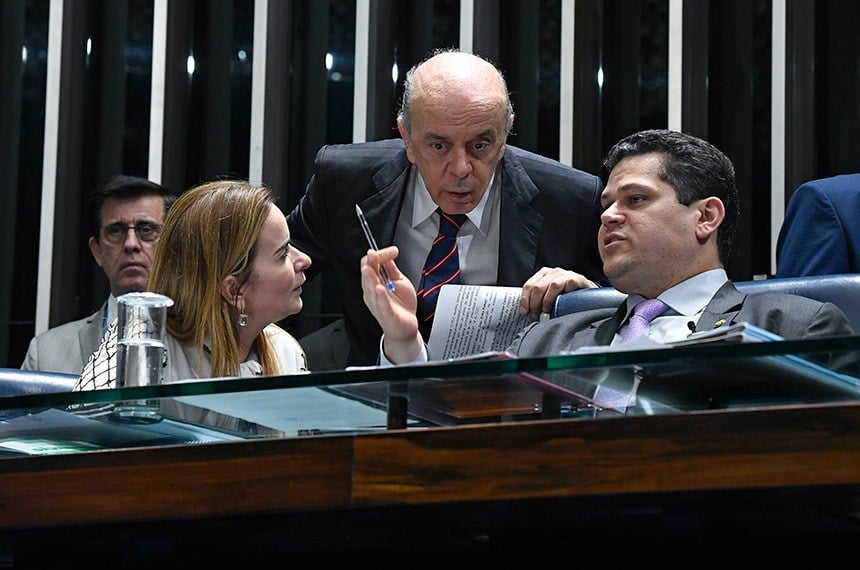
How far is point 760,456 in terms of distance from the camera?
81 centimetres

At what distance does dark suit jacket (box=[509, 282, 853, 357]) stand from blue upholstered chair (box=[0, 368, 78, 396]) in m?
0.76

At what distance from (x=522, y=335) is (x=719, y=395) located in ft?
4.38

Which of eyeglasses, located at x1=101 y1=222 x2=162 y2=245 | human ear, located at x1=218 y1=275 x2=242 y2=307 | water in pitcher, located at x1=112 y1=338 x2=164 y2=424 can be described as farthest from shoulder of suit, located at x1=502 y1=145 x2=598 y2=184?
water in pitcher, located at x1=112 y1=338 x2=164 y2=424

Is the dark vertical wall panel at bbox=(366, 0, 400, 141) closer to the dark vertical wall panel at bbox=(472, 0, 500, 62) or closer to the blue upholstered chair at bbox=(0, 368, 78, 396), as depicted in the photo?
the dark vertical wall panel at bbox=(472, 0, 500, 62)

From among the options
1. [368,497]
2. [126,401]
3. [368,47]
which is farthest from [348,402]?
[368,47]

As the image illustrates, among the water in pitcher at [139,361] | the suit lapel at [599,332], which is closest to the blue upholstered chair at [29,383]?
the water in pitcher at [139,361]

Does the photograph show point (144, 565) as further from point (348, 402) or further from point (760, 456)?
point (760, 456)

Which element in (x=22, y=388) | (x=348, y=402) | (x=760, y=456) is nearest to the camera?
(x=760, y=456)

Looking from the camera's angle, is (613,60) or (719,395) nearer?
(719,395)

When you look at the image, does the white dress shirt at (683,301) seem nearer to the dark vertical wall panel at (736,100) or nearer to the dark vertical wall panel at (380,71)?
the dark vertical wall panel at (736,100)

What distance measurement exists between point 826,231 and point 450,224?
0.78 m

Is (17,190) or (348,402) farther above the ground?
(17,190)

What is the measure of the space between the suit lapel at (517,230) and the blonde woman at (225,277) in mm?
493

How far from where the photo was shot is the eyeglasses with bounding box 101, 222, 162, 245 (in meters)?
3.40
